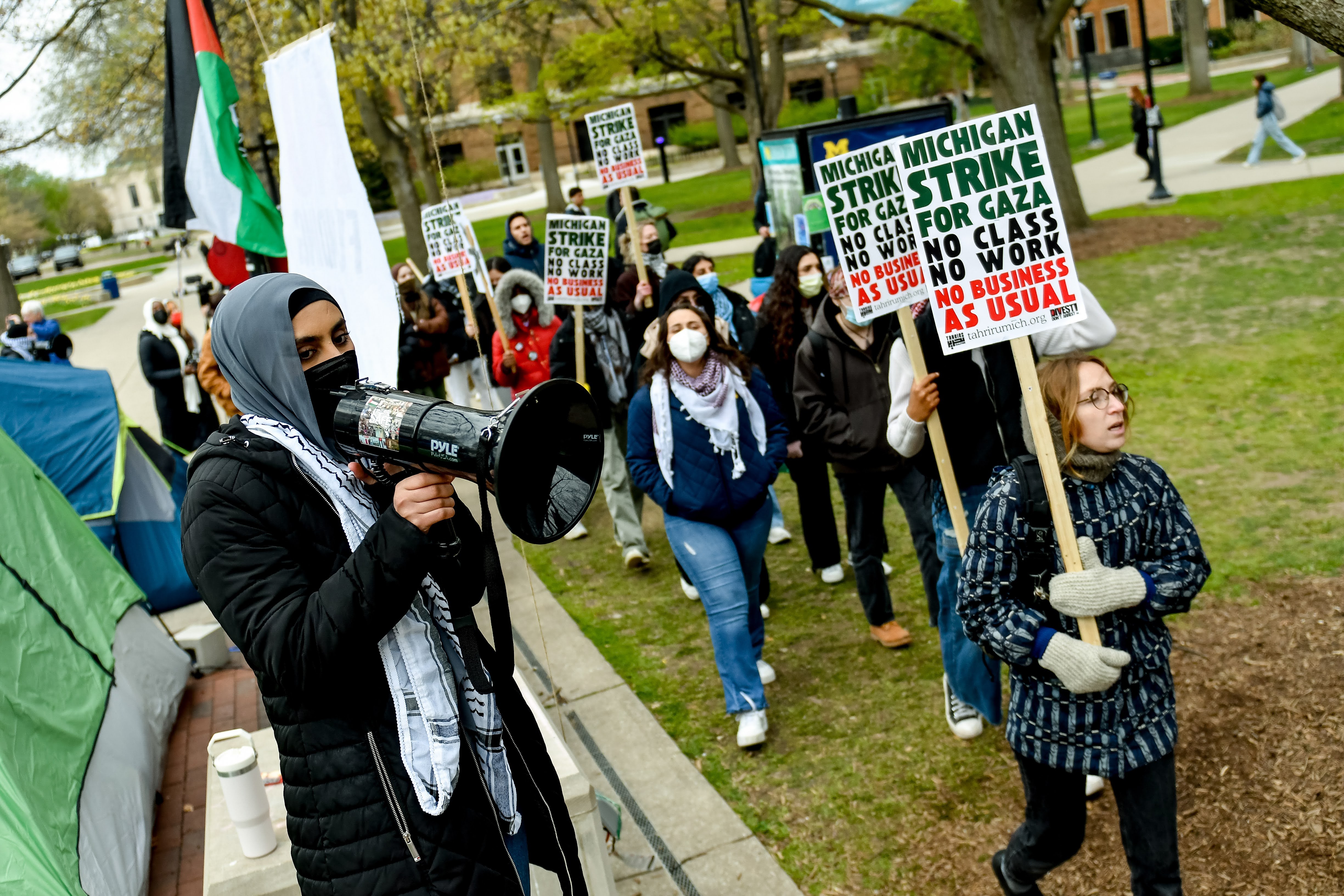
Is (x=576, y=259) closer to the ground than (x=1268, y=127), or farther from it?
farther from it

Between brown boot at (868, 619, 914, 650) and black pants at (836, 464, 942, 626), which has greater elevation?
black pants at (836, 464, 942, 626)

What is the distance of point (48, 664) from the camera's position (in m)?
5.07

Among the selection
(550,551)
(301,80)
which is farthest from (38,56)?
(301,80)

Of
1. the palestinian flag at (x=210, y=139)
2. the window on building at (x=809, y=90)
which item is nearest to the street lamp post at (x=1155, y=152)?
the palestinian flag at (x=210, y=139)

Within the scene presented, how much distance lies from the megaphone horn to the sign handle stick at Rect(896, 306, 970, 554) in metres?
2.43

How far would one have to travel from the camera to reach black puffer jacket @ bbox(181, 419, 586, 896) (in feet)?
7.34

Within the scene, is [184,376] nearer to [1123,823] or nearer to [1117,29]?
[1123,823]

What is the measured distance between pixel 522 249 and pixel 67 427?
456cm

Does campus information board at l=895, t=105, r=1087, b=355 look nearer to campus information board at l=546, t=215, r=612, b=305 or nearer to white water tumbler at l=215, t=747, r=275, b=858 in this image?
white water tumbler at l=215, t=747, r=275, b=858

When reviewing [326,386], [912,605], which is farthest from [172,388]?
[326,386]

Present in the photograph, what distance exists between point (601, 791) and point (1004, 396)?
233cm

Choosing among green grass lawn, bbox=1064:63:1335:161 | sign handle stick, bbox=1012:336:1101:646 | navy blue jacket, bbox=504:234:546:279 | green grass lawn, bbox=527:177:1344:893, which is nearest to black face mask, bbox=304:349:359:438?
sign handle stick, bbox=1012:336:1101:646

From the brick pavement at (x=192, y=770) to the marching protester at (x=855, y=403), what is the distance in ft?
10.2

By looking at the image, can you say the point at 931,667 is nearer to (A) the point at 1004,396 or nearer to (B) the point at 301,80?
(A) the point at 1004,396
